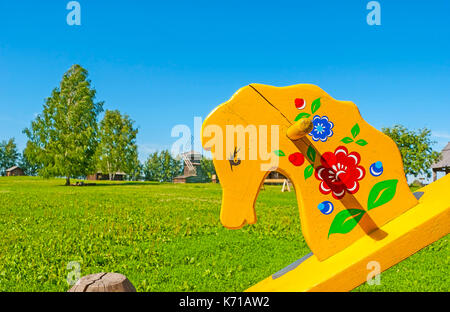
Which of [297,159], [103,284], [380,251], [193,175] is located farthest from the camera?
[193,175]

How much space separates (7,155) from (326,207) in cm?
6551

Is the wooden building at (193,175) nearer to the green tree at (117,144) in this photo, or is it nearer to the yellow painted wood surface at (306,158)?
the green tree at (117,144)

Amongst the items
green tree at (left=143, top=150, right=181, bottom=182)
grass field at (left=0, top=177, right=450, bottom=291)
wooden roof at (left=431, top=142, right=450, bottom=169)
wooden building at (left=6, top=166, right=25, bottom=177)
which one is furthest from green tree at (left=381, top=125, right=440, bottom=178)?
wooden building at (left=6, top=166, right=25, bottom=177)

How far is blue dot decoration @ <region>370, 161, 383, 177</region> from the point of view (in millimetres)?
2149

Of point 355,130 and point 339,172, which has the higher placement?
point 355,130

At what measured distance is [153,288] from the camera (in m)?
3.26

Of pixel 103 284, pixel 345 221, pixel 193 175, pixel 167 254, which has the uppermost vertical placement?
pixel 345 221

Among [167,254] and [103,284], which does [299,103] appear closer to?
[103,284]

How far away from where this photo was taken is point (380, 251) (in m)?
1.94

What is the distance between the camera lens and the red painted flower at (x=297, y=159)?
207 centimetres

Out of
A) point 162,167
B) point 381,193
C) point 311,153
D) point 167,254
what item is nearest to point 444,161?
point 167,254

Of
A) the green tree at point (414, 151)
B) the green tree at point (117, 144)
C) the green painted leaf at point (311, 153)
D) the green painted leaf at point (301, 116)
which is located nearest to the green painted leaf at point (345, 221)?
the green painted leaf at point (311, 153)

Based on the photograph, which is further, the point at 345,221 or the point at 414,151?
the point at 414,151

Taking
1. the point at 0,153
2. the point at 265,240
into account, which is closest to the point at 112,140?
the point at 0,153
